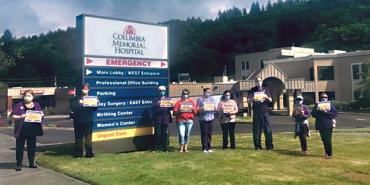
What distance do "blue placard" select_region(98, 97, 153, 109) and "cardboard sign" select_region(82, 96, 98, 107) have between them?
61 centimetres

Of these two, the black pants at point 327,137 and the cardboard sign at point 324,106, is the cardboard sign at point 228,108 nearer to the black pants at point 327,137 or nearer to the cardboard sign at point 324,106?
the cardboard sign at point 324,106

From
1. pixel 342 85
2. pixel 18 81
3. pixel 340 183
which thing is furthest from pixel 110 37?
pixel 18 81

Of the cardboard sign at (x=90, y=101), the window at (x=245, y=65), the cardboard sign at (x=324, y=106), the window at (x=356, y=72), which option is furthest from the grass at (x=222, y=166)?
the window at (x=245, y=65)

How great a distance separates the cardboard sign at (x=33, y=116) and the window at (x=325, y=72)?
2034 inches

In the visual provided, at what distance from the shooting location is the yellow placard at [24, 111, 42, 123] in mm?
11247

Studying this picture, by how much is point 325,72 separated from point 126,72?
48.8 metres

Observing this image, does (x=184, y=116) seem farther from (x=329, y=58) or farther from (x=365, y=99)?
(x=329, y=58)

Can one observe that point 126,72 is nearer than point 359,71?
Yes

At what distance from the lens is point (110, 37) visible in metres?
13.6

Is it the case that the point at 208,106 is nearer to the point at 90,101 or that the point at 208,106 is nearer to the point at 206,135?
the point at 206,135

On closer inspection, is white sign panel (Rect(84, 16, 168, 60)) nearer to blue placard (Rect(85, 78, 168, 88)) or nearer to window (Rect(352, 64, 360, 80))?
blue placard (Rect(85, 78, 168, 88))

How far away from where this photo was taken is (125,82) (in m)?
14.0

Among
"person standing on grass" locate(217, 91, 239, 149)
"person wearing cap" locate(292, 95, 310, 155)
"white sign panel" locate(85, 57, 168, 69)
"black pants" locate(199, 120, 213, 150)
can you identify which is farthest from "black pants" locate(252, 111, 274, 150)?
"white sign panel" locate(85, 57, 168, 69)

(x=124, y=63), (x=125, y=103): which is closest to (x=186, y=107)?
(x=125, y=103)
